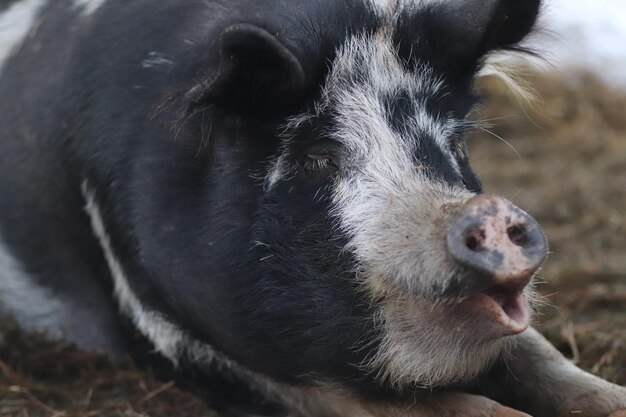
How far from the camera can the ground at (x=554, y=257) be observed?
422 centimetres

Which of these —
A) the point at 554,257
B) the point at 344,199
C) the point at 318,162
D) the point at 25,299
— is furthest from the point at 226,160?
the point at 554,257

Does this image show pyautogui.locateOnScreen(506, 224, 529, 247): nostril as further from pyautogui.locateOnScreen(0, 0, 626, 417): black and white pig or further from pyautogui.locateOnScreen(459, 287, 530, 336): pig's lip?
pyautogui.locateOnScreen(459, 287, 530, 336): pig's lip

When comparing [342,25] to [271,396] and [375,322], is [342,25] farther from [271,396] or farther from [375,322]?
[271,396]

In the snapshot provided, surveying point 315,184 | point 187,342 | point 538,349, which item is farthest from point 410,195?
point 187,342

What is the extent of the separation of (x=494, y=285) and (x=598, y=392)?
0.78 m

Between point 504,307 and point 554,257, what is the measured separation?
269 centimetres

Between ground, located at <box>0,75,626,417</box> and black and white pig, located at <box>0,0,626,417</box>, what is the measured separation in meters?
0.29

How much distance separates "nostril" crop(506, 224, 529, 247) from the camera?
9.73ft

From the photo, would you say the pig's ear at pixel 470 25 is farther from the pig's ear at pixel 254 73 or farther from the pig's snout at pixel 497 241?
the pig's snout at pixel 497 241

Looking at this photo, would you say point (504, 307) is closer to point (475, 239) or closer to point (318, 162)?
point (475, 239)

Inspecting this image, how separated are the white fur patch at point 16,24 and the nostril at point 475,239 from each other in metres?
2.55

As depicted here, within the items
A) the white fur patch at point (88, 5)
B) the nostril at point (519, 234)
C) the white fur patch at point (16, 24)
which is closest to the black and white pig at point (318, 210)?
the nostril at point (519, 234)

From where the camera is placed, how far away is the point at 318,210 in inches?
134

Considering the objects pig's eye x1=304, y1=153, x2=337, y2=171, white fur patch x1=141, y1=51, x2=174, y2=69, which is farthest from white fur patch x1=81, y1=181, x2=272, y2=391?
pig's eye x1=304, y1=153, x2=337, y2=171
